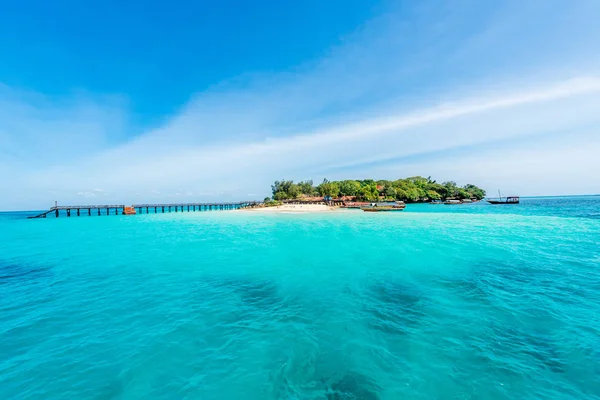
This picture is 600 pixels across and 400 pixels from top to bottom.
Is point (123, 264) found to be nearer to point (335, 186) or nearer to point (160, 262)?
point (160, 262)

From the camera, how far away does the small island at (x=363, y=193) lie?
9794cm

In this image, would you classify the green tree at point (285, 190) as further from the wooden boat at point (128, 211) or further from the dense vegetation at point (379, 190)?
the wooden boat at point (128, 211)

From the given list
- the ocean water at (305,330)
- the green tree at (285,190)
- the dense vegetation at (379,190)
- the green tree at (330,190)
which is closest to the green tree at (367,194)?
the dense vegetation at (379,190)

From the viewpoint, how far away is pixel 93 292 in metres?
11.5

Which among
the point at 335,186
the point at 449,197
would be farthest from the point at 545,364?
the point at 449,197

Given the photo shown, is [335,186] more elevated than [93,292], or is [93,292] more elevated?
[335,186]

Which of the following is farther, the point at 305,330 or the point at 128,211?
the point at 128,211

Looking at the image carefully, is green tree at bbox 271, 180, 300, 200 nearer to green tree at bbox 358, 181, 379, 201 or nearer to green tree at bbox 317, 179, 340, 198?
green tree at bbox 317, 179, 340, 198

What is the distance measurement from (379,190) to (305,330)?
119877 mm

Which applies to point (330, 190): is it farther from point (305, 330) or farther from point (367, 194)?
point (305, 330)

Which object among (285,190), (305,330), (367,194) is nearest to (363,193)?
(367,194)

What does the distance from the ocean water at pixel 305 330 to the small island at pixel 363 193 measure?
71000 mm

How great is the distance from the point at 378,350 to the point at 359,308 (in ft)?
8.62

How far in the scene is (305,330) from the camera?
25.8 ft
